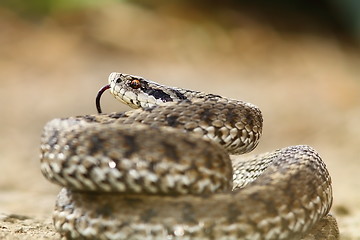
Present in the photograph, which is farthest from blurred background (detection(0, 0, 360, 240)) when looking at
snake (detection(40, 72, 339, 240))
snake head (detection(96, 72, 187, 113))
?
snake (detection(40, 72, 339, 240))

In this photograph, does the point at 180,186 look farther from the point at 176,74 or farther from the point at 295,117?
the point at 176,74

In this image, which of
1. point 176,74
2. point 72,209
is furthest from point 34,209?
point 176,74

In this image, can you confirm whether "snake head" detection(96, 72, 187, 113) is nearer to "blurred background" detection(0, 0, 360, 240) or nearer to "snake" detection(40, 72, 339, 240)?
"snake" detection(40, 72, 339, 240)

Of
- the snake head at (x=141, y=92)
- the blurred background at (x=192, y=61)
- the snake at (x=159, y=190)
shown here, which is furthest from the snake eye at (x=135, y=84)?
the blurred background at (x=192, y=61)

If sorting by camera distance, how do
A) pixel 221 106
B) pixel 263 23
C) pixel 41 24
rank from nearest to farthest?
1. pixel 221 106
2. pixel 41 24
3. pixel 263 23

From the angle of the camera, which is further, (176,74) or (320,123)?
(176,74)

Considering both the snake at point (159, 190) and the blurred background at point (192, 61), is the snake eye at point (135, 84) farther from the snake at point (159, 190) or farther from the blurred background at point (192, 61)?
the blurred background at point (192, 61)

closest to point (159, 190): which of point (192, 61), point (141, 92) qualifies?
point (141, 92)
